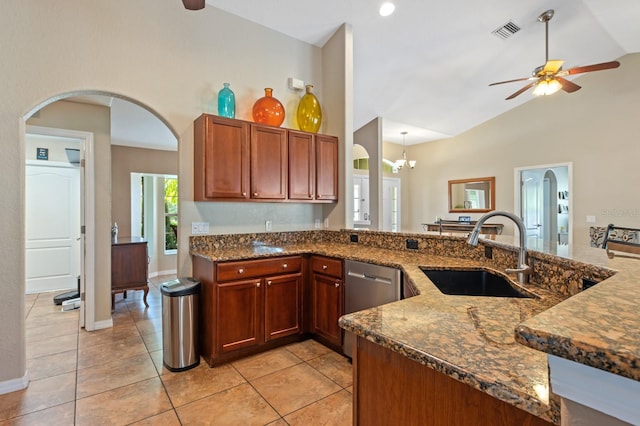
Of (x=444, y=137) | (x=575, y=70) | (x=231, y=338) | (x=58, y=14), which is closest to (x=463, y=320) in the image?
(x=231, y=338)

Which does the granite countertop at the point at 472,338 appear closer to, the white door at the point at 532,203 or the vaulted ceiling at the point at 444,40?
the vaulted ceiling at the point at 444,40

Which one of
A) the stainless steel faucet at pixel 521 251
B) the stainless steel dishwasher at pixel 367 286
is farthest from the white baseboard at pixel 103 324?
the stainless steel faucet at pixel 521 251

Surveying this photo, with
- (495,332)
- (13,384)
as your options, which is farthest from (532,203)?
(13,384)

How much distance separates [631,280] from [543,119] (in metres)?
6.58

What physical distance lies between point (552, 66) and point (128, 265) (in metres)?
5.77

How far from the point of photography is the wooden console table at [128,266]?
13.1 ft

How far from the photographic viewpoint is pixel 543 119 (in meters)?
6.09

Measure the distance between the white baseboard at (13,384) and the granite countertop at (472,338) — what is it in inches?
104

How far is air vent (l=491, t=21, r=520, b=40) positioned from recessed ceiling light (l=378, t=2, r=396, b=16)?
161cm

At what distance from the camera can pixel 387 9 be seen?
10.9ft

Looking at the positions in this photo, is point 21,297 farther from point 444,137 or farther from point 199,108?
point 444,137

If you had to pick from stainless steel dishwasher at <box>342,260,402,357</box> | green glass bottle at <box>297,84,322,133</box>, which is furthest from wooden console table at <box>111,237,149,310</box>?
stainless steel dishwasher at <box>342,260,402,357</box>

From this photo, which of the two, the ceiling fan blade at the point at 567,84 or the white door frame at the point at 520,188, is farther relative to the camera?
the white door frame at the point at 520,188

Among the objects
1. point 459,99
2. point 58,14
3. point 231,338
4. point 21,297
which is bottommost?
point 231,338
